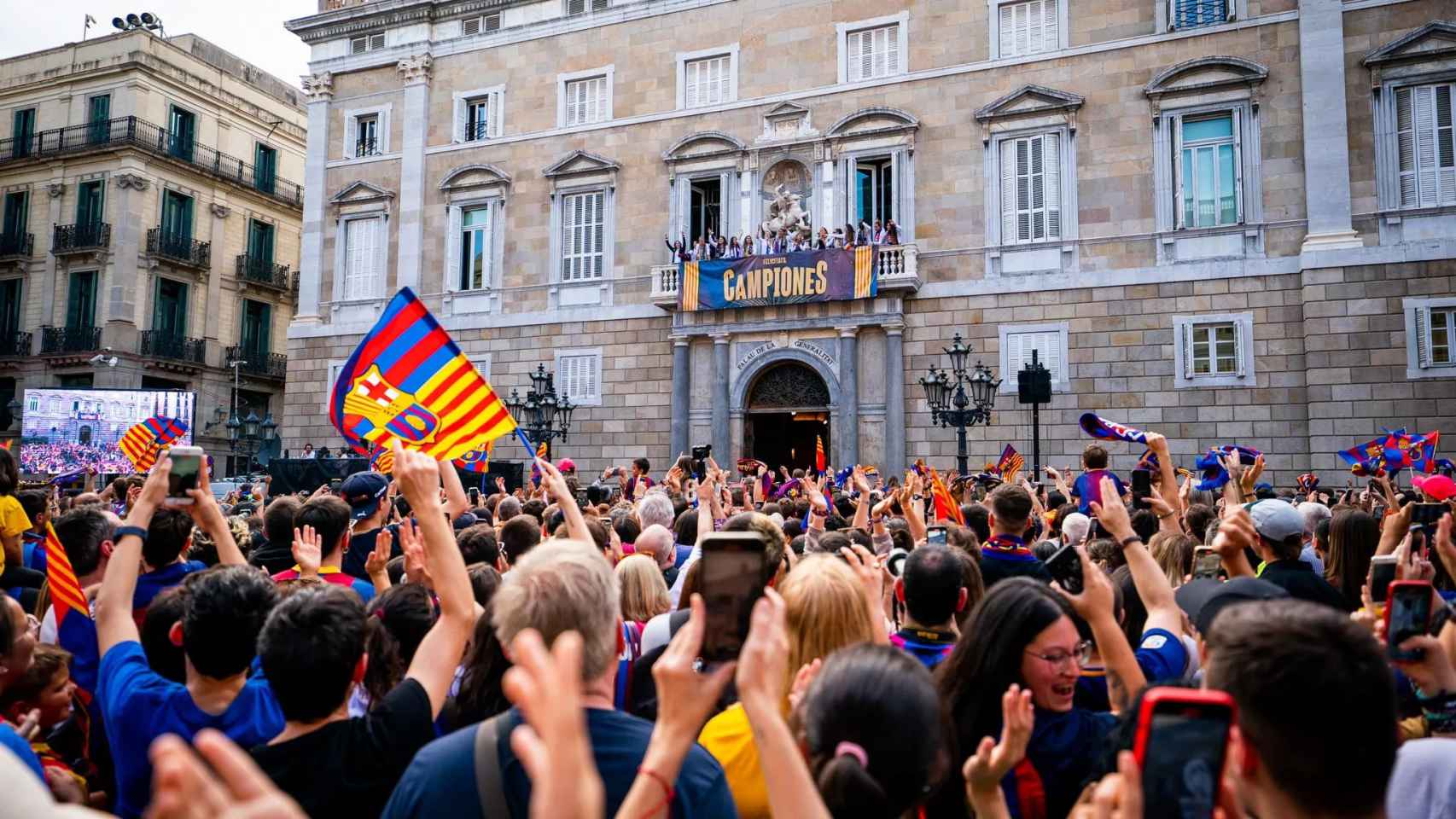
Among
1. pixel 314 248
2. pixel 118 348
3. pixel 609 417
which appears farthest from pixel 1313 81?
pixel 118 348

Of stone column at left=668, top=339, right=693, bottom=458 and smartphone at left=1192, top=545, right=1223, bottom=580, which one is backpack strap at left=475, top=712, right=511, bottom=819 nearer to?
smartphone at left=1192, top=545, right=1223, bottom=580

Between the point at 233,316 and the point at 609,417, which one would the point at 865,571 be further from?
the point at 233,316

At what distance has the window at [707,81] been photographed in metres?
23.4

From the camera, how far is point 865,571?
3143 mm

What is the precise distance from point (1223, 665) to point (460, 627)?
2237 mm

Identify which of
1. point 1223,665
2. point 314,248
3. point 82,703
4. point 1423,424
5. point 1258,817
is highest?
point 314,248

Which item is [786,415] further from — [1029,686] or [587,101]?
[1029,686]

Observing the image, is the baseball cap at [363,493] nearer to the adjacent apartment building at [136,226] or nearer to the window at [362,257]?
the window at [362,257]

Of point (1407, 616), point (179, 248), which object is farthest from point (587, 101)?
point (1407, 616)

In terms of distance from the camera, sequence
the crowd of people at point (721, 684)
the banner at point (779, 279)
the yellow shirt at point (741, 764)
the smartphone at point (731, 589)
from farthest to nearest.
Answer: the banner at point (779, 279) < the yellow shirt at point (741, 764) < the smartphone at point (731, 589) < the crowd of people at point (721, 684)

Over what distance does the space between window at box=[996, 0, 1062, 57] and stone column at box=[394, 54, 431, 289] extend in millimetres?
15378

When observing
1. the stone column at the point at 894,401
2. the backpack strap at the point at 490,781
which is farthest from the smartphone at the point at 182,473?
the stone column at the point at 894,401

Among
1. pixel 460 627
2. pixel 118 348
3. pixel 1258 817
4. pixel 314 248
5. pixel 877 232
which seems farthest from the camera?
pixel 118 348

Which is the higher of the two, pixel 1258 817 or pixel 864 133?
pixel 864 133
